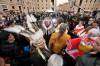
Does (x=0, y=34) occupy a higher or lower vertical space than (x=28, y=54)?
higher

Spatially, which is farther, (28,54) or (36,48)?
(28,54)

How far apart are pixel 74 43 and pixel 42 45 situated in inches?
27.3

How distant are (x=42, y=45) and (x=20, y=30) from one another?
1.75 feet

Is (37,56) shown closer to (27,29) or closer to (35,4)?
(27,29)

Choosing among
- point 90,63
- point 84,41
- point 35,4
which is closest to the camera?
point 90,63

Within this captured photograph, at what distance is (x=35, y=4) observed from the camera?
184 feet

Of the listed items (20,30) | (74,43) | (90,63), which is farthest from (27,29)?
(90,63)

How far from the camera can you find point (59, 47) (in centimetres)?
476

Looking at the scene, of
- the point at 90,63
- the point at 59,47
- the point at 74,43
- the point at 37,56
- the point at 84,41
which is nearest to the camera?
the point at 90,63

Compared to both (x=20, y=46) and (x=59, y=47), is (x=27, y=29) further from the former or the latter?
(x=59, y=47)

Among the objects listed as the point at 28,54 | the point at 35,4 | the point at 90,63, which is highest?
the point at 90,63

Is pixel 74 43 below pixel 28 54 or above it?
above

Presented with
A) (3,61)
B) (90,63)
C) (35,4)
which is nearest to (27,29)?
(3,61)

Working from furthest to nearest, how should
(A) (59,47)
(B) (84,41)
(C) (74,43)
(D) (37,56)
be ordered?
(A) (59,47)
(D) (37,56)
(C) (74,43)
(B) (84,41)
